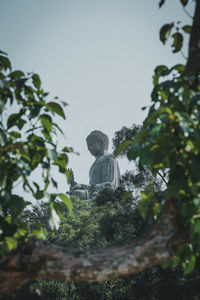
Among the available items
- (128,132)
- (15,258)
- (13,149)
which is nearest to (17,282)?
(15,258)

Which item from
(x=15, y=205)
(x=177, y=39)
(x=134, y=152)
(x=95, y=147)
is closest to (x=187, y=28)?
(x=177, y=39)

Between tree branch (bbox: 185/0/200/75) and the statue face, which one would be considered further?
the statue face

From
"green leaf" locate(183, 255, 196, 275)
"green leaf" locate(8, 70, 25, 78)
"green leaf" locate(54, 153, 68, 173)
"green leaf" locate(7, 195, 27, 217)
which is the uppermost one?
"green leaf" locate(8, 70, 25, 78)

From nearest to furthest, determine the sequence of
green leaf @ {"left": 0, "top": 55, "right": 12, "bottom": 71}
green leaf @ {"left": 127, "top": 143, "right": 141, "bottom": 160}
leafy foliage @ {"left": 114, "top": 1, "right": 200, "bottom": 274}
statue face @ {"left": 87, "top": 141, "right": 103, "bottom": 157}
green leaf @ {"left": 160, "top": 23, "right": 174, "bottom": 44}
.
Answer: leafy foliage @ {"left": 114, "top": 1, "right": 200, "bottom": 274}, green leaf @ {"left": 127, "top": 143, "right": 141, "bottom": 160}, green leaf @ {"left": 0, "top": 55, "right": 12, "bottom": 71}, green leaf @ {"left": 160, "top": 23, "right": 174, "bottom": 44}, statue face @ {"left": 87, "top": 141, "right": 103, "bottom": 157}

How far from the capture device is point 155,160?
1.73 meters

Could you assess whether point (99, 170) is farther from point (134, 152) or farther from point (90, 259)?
point (90, 259)

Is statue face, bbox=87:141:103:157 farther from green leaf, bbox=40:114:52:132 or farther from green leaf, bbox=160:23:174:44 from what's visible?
green leaf, bbox=40:114:52:132

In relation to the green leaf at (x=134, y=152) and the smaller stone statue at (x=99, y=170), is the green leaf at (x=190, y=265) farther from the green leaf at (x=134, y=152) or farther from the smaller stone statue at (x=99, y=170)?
the smaller stone statue at (x=99, y=170)

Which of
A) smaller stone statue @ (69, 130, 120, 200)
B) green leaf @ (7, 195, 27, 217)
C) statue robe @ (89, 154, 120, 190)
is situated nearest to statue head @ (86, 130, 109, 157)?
smaller stone statue @ (69, 130, 120, 200)

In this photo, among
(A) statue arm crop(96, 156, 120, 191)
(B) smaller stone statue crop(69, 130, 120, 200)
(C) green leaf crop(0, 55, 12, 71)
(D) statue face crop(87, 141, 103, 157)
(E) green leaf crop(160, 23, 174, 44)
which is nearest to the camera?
(C) green leaf crop(0, 55, 12, 71)

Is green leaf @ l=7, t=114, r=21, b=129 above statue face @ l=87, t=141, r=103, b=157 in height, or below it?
below

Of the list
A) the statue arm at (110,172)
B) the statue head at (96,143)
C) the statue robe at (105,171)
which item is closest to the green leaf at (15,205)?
the statue arm at (110,172)

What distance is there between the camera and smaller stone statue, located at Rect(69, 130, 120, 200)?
48.0ft

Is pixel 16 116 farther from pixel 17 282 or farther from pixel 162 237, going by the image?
pixel 162 237
